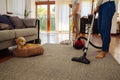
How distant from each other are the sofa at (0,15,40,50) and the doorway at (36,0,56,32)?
5147 millimetres

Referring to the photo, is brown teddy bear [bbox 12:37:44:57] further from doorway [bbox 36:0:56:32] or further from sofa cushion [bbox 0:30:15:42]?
doorway [bbox 36:0:56:32]

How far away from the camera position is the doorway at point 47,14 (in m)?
8.86

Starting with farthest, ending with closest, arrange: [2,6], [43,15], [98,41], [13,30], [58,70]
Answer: [43,15] < [2,6] < [98,41] < [13,30] < [58,70]

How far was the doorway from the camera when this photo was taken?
8.86 metres

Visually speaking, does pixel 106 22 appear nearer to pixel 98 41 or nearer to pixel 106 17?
pixel 106 17

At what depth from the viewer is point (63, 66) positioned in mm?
1847

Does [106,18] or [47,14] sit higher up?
[47,14]

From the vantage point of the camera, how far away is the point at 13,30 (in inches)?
103

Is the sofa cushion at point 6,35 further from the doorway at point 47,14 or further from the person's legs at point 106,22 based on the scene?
the doorway at point 47,14

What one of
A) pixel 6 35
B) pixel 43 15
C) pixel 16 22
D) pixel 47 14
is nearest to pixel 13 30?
pixel 6 35

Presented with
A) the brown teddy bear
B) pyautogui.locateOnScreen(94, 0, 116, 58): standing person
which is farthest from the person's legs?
the brown teddy bear

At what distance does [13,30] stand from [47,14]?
21.2ft

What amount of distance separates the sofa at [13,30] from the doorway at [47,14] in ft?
16.9

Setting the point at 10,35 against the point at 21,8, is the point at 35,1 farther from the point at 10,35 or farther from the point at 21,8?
the point at 10,35
